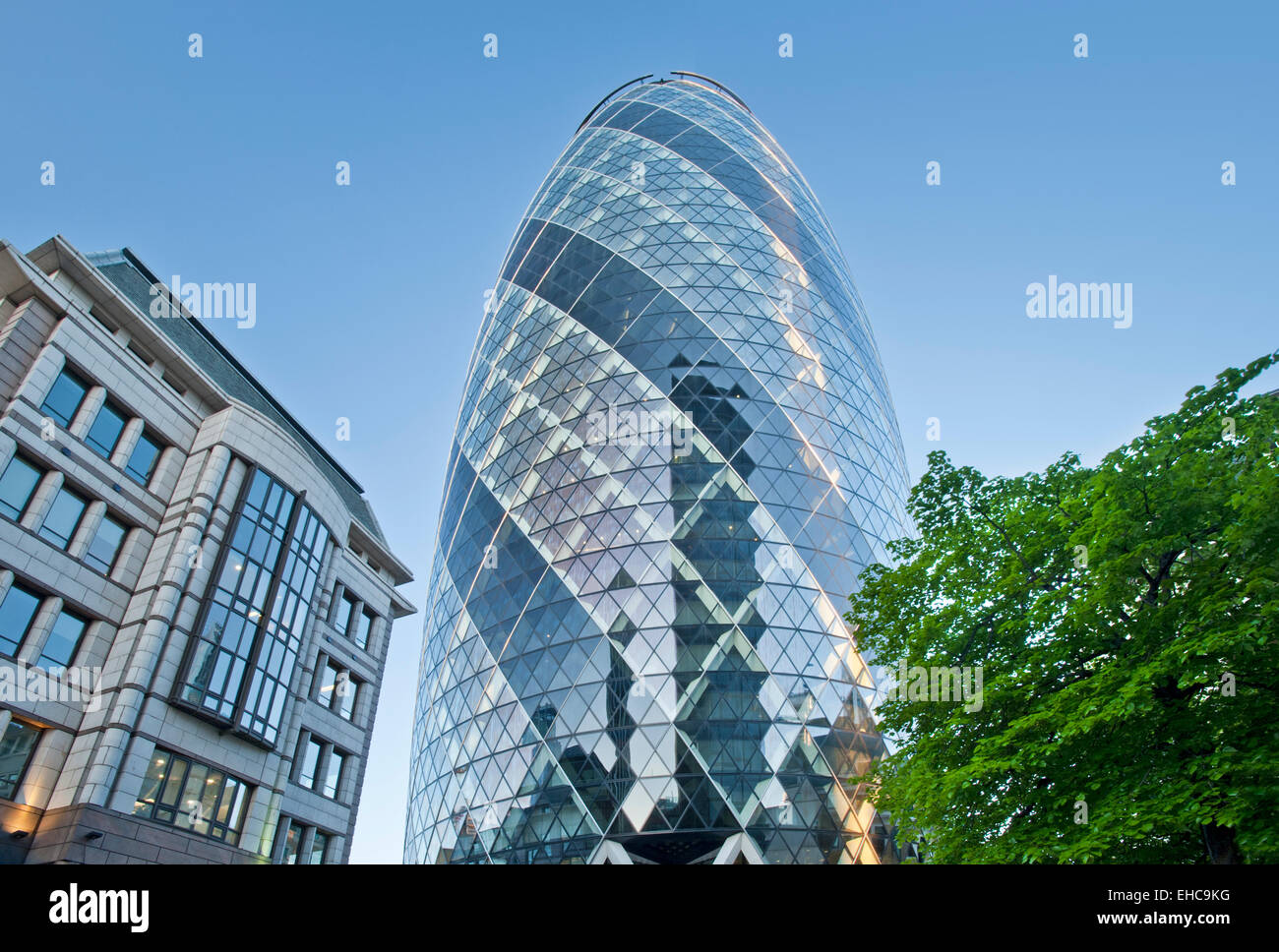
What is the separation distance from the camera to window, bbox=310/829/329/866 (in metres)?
30.2

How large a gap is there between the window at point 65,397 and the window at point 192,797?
9.55 meters

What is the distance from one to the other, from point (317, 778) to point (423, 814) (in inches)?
190

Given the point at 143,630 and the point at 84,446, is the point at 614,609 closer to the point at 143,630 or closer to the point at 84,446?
the point at 143,630

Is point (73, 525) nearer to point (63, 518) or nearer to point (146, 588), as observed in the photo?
point (63, 518)

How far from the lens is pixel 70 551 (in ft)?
71.9

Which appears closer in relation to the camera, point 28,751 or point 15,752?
point 15,752

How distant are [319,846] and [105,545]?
574 inches

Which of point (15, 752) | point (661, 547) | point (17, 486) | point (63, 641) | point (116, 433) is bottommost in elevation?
point (15, 752)

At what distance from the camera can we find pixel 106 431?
2370 cm

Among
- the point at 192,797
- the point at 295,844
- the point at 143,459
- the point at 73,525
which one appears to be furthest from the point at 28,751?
the point at 295,844

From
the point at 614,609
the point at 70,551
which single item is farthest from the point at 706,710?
the point at 70,551

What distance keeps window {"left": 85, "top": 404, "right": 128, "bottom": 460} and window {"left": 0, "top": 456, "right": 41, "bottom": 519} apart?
6.46 feet
